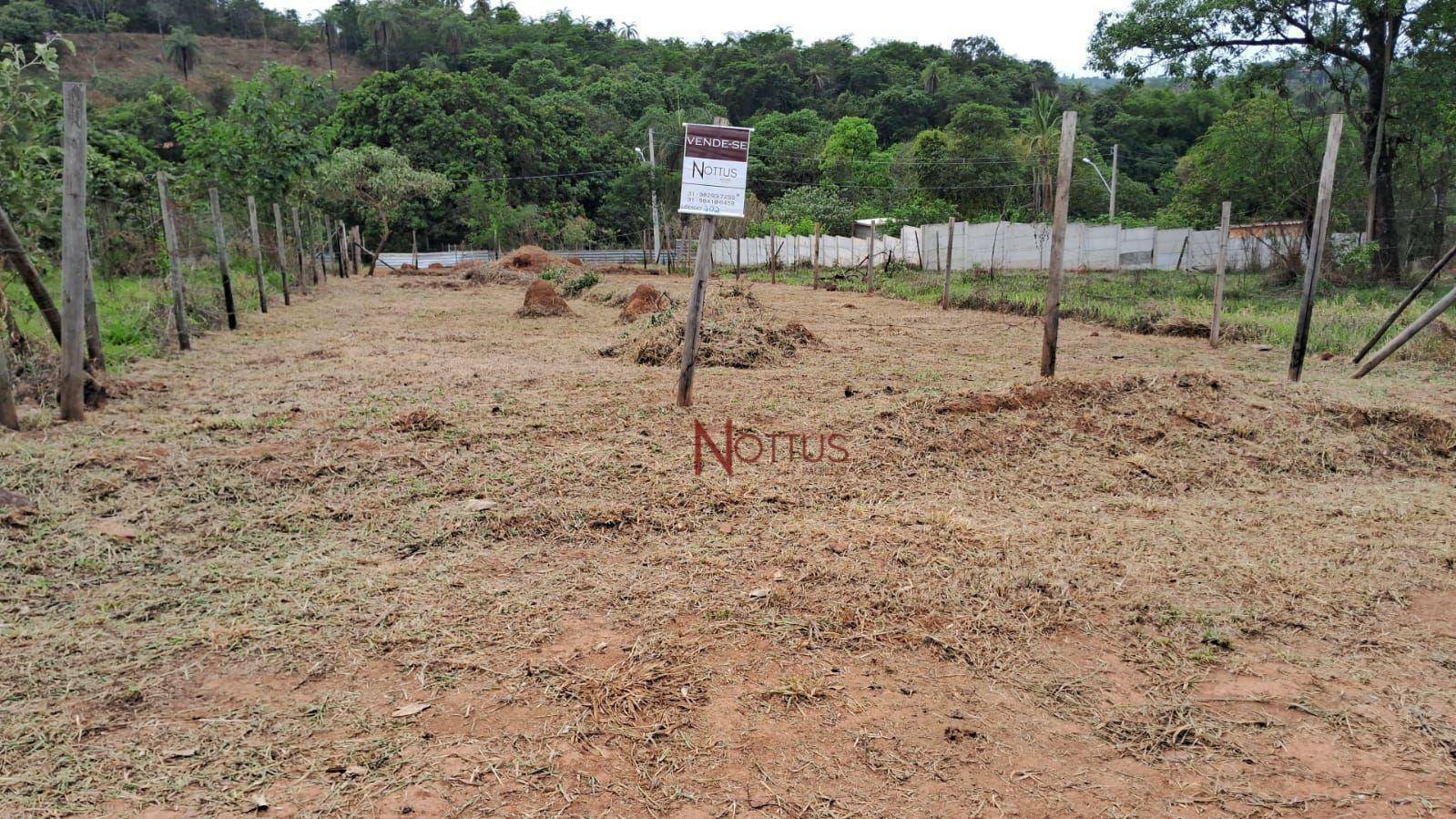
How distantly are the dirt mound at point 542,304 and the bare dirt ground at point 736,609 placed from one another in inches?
261

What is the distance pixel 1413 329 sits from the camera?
251 inches

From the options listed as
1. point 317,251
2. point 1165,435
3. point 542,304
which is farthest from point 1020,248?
point 1165,435

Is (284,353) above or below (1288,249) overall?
below

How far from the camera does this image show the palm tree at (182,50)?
61.8m

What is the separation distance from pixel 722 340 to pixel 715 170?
117 inches

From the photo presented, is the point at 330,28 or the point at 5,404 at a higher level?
the point at 330,28

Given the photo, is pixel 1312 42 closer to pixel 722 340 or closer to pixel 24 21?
pixel 722 340

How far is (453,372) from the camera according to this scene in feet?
24.3

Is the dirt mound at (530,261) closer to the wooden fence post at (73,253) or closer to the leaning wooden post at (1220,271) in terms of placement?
the leaning wooden post at (1220,271)

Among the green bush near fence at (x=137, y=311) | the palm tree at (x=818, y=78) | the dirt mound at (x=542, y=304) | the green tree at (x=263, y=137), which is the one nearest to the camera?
the green bush near fence at (x=137, y=311)

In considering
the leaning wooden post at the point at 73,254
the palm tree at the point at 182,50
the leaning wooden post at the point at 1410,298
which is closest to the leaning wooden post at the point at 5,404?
the leaning wooden post at the point at 73,254

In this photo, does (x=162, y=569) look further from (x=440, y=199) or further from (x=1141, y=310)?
(x=440, y=199)

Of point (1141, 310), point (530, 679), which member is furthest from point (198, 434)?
point (1141, 310)

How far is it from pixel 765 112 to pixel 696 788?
5993 cm
